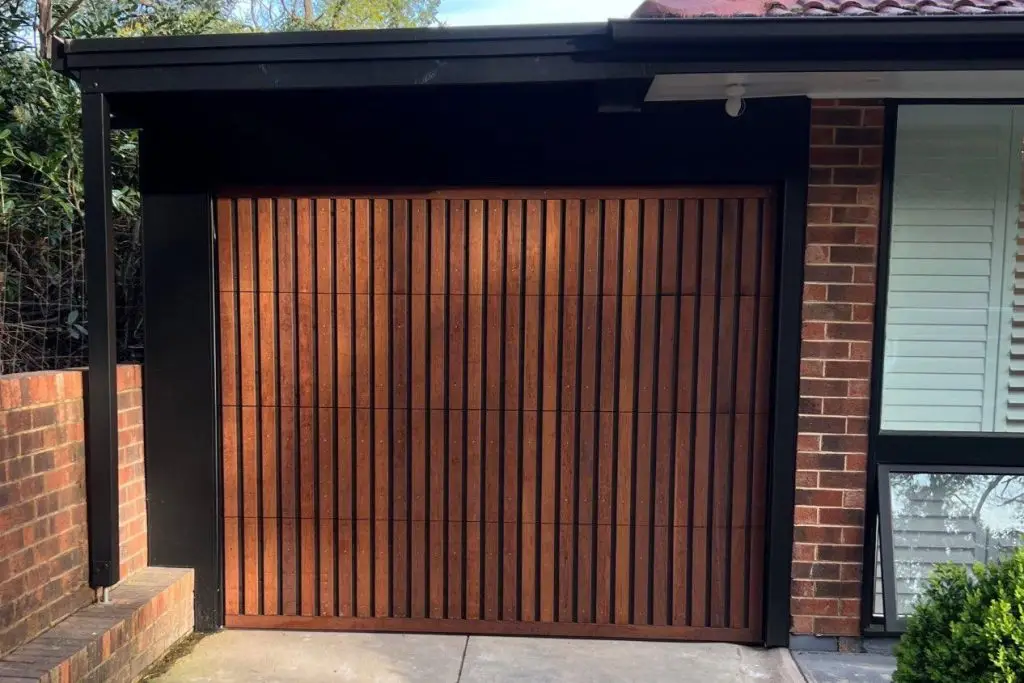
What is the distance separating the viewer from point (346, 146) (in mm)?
3562

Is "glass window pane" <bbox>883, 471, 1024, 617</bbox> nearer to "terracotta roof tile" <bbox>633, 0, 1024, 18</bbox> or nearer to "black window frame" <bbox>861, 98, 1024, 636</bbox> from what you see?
"black window frame" <bbox>861, 98, 1024, 636</bbox>

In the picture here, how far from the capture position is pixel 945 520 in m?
3.50

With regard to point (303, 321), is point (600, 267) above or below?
above

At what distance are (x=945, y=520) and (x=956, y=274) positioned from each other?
1203mm

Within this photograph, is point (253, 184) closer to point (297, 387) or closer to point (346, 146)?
point (346, 146)

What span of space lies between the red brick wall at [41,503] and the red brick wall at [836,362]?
11.0 ft

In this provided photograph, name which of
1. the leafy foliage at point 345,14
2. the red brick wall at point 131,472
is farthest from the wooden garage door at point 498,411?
the leafy foliage at point 345,14

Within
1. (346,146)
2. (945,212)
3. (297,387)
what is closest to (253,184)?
(346,146)

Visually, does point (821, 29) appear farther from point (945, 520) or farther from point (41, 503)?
point (41, 503)

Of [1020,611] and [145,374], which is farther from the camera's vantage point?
[145,374]

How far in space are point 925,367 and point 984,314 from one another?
14.5 inches

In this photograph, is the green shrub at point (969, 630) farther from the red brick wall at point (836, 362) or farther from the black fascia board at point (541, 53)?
the black fascia board at point (541, 53)

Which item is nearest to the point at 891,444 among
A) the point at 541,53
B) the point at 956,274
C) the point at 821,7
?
the point at 956,274

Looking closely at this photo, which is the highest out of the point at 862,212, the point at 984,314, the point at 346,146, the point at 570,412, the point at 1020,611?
the point at 346,146
